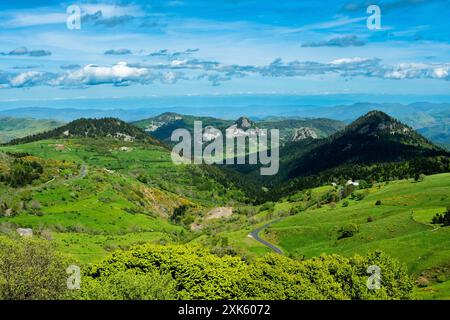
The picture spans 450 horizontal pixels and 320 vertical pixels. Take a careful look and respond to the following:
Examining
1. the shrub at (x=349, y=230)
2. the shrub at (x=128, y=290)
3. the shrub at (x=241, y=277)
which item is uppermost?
the shrub at (x=128, y=290)

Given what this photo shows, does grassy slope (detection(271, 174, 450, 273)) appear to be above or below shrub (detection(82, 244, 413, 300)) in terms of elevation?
below

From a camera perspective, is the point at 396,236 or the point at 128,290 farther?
the point at 396,236

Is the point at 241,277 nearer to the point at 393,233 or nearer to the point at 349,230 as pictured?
the point at 393,233

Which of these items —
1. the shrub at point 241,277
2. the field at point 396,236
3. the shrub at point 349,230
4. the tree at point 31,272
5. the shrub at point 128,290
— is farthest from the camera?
the shrub at point 349,230

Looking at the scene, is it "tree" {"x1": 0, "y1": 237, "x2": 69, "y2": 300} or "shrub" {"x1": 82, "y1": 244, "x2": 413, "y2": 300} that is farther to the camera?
"shrub" {"x1": 82, "y1": 244, "x2": 413, "y2": 300}

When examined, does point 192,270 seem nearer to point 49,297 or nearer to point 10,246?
point 49,297

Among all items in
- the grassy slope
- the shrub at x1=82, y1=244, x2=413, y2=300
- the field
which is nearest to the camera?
the shrub at x1=82, y1=244, x2=413, y2=300

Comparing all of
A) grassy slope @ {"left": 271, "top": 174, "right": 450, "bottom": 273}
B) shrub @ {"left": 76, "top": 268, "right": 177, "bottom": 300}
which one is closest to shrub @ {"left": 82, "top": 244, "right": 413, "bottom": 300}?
shrub @ {"left": 76, "top": 268, "right": 177, "bottom": 300}

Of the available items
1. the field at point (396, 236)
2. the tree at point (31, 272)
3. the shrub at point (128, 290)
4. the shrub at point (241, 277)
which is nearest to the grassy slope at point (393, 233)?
the field at point (396, 236)

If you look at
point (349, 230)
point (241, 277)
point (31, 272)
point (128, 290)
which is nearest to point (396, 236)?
point (349, 230)

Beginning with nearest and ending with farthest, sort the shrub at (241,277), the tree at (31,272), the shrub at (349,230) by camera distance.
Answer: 1. the tree at (31,272)
2. the shrub at (241,277)
3. the shrub at (349,230)

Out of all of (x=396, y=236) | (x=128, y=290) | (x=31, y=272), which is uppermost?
(x=31, y=272)

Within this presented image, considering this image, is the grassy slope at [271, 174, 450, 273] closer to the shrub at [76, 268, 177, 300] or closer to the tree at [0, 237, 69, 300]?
the shrub at [76, 268, 177, 300]

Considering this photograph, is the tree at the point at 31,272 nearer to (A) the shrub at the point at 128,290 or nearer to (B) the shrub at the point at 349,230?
(A) the shrub at the point at 128,290
